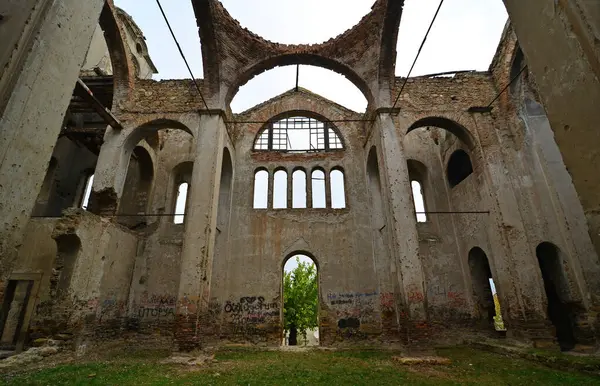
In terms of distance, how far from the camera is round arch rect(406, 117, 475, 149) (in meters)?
10.5

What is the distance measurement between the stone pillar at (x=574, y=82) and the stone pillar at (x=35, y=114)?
426cm

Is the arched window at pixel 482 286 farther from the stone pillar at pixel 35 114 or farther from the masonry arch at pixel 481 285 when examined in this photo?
the stone pillar at pixel 35 114

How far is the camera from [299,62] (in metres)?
10.6

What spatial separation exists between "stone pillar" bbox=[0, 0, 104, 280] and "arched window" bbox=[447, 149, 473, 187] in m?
12.9

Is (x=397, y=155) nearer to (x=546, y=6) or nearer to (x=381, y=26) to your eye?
(x=381, y=26)

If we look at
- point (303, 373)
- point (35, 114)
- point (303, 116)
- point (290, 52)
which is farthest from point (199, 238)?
point (303, 116)

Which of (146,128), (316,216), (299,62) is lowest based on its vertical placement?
(316,216)

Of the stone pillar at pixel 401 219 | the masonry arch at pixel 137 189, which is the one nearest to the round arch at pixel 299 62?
the stone pillar at pixel 401 219

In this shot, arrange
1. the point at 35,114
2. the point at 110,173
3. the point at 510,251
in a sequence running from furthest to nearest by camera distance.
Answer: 1. the point at 110,173
2. the point at 510,251
3. the point at 35,114

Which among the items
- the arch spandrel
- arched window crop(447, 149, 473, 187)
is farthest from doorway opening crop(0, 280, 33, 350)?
arched window crop(447, 149, 473, 187)

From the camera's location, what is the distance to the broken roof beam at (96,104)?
911 centimetres

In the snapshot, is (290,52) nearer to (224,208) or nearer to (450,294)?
(224,208)

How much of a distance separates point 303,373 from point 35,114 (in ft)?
19.3

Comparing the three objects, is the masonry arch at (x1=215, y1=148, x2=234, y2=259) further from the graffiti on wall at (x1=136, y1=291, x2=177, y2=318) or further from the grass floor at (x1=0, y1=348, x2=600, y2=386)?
the grass floor at (x1=0, y1=348, x2=600, y2=386)
